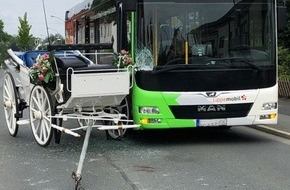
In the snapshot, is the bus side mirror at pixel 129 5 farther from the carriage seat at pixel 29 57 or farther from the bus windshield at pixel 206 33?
the carriage seat at pixel 29 57

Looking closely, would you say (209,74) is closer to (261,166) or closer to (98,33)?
(261,166)

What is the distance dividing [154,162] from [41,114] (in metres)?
2.32

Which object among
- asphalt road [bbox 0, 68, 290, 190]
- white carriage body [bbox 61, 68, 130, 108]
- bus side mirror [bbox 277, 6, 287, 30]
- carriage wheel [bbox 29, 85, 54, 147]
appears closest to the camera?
asphalt road [bbox 0, 68, 290, 190]

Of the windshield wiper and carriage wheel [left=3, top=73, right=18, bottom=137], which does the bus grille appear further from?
carriage wheel [left=3, top=73, right=18, bottom=137]

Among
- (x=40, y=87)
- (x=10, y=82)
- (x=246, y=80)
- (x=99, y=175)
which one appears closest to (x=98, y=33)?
(x=10, y=82)

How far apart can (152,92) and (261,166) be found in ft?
7.48

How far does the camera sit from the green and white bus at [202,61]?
8.76m

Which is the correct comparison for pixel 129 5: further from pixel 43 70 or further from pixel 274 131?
pixel 274 131

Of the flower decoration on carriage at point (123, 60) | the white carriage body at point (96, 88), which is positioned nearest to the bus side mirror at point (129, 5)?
the flower decoration on carriage at point (123, 60)

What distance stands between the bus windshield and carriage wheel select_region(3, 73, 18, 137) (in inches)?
111

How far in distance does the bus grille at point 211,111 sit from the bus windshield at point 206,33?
2.42ft

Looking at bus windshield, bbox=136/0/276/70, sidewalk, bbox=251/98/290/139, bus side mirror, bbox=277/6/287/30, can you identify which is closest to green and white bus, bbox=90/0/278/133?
bus windshield, bbox=136/0/276/70

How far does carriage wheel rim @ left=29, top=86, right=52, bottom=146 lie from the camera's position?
28.2ft

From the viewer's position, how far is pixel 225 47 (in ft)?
29.7
